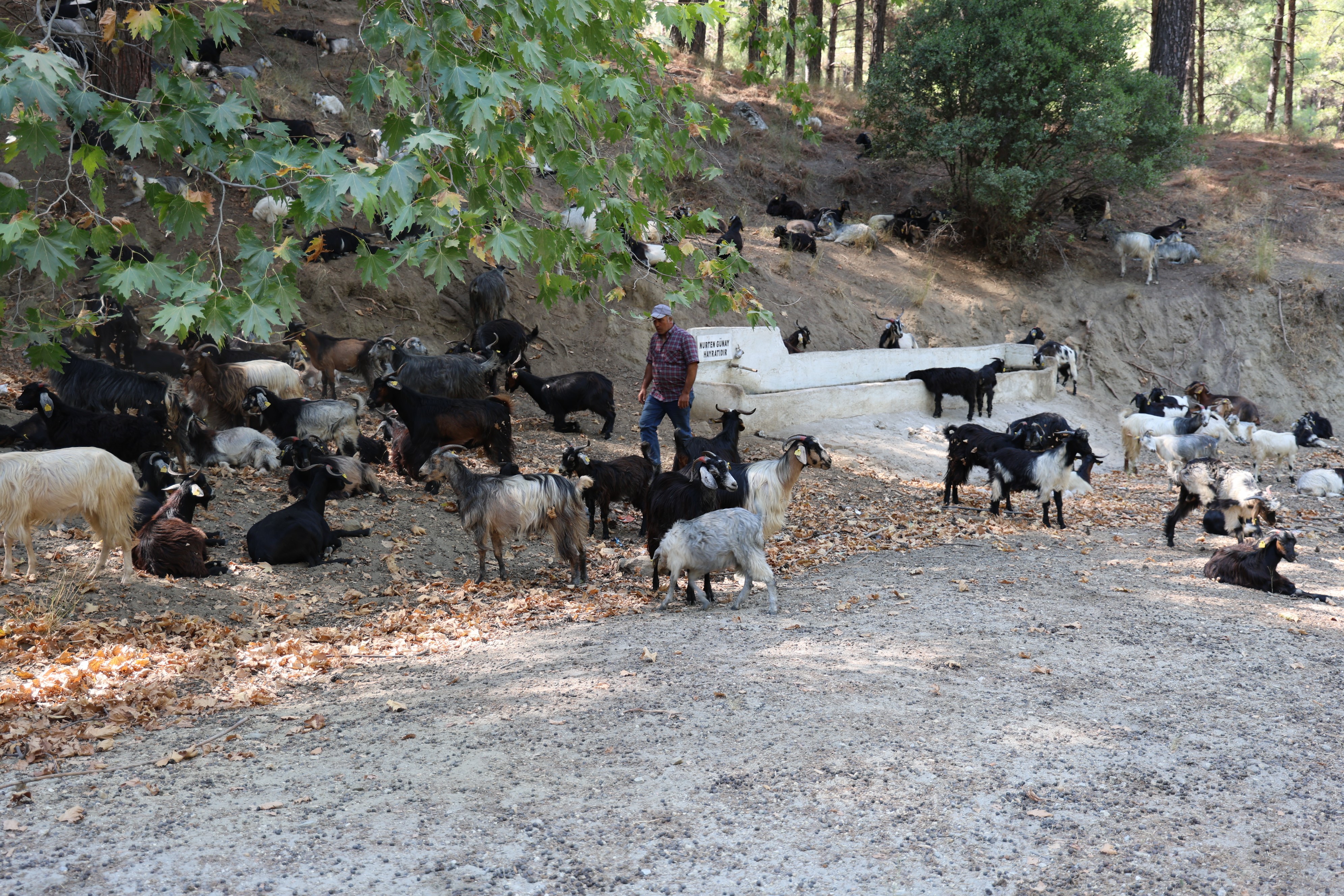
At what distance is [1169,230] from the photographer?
71.6 ft

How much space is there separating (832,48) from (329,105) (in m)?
19.1

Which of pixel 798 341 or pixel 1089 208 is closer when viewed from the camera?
pixel 798 341

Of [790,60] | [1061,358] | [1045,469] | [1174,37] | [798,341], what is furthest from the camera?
[790,60]

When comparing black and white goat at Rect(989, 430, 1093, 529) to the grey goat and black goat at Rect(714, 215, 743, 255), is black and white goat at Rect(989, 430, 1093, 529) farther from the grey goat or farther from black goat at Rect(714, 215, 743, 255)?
black goat at Rect(714, 215, 743, 255)

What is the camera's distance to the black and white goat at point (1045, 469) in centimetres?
1050

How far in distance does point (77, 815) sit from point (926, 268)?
65.7 feet

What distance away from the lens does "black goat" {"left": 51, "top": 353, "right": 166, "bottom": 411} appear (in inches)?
396

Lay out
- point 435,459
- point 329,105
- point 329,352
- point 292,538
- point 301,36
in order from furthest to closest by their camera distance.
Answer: point 301,36 → point 329,105 → point 329,352 → point 435,459 → point 292,538

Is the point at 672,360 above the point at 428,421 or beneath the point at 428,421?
above

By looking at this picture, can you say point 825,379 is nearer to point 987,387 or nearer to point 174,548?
point 987,387

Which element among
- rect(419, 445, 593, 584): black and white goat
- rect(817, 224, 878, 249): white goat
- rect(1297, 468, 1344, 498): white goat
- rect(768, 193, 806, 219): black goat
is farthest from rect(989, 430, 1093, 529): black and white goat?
rect(768, 193, 806, 219): black goat

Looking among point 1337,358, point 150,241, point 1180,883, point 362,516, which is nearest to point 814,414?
point 362,516

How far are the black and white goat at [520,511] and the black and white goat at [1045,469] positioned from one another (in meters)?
5.29

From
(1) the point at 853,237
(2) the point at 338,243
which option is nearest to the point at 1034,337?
(1) the point at 853,237
